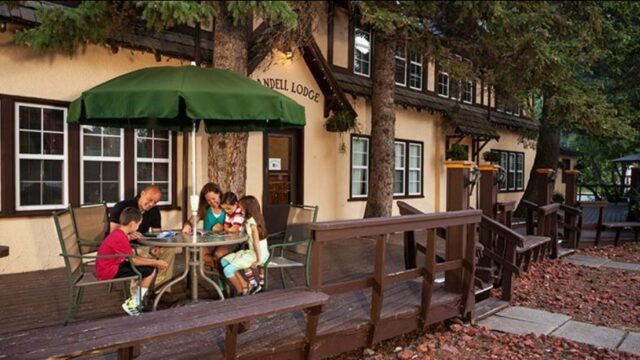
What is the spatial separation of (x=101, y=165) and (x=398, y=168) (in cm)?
814

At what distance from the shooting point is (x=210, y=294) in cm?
565

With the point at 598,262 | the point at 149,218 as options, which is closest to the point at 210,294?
the point at 149,218

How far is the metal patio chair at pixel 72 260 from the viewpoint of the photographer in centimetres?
438

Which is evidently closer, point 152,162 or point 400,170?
point 152,162

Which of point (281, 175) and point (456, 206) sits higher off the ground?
point (281, 175)

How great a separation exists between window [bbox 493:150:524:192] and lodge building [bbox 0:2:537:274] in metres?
2.67

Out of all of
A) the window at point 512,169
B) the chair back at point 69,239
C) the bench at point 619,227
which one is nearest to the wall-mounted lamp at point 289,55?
the chair back at point 69,239

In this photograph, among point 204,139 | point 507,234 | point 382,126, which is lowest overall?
point 507,234

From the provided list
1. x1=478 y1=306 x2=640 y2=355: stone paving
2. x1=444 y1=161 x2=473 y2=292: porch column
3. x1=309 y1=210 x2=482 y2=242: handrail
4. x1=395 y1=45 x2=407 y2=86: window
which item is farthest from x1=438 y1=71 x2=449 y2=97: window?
x1=309 y1=210 x2=482 y2=242: handrail

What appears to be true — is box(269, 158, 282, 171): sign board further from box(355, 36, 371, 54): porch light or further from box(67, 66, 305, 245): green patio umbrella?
box(67, 66, 305, 245): green patio umbrella

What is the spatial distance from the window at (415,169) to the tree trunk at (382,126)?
11.9 ft

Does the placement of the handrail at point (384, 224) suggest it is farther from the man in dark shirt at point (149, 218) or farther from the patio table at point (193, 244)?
the man in dark shirt at point (149, 218)

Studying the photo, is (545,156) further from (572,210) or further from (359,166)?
(359,166)

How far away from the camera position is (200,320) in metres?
3.24
